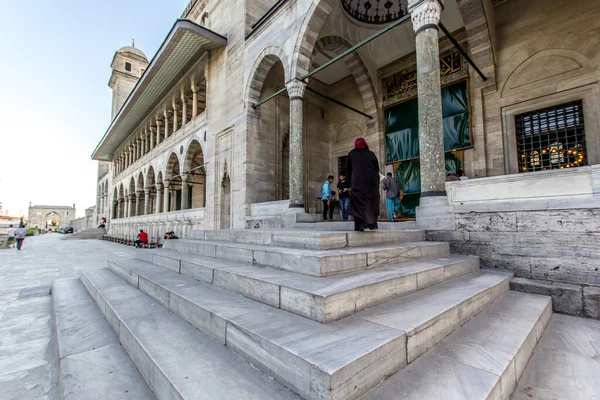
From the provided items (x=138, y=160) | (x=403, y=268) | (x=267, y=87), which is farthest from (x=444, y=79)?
(x=138, y=160)

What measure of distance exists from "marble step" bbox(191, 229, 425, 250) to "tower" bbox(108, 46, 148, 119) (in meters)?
35.7

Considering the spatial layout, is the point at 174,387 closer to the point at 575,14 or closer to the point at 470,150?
the point at 470,150

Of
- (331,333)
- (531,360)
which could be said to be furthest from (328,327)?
(531,360)

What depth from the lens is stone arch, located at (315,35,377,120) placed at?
32.7ft

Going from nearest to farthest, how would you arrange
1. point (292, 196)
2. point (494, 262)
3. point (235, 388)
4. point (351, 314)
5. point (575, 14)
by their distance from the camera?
1. point (235, 388)
2. point (351, 314)
3. point (494, 262)
4. point (575, 14)
5. point (292, 196)

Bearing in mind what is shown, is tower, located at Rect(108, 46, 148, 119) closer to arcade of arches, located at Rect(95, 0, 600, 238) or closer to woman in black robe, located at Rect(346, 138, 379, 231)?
arcade of arches, located at Rect(95, 0, 600, 238)

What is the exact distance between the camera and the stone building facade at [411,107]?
4.57 metres

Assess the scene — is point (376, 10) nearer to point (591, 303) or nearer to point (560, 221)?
point (560, 221)

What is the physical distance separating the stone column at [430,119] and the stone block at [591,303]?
78.2 inches

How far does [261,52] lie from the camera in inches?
384

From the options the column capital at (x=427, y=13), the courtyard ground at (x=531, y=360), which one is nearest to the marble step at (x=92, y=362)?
the courtyard ground at (x=531, y=360)

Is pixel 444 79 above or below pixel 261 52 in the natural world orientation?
below

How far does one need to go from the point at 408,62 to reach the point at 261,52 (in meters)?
5.74

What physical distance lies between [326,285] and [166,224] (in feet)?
49.4
